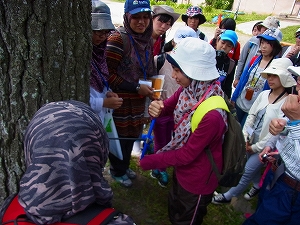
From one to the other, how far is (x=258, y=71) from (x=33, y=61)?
111 inches

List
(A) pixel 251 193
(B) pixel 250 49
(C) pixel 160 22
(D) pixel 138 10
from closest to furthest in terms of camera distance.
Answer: (D) pixel 138 10 < (A) pixel 251 193 < (C) pixel 160 22 < (B) pixel 250 49

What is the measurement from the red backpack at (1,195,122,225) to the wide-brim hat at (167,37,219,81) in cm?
105

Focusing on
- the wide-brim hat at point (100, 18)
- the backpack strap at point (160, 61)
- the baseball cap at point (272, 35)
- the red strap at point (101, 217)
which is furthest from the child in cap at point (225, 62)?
the red strap at point (101, 217)

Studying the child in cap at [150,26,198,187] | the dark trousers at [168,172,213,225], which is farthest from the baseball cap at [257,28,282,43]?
the dark trousers at [168,172,213,225]

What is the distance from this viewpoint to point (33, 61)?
121 cm

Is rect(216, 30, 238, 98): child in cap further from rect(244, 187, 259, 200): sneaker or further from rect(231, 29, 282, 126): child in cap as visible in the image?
rect(244, 187, 259, 200): sneaker

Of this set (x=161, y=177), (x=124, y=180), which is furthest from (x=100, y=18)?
(x=161, y=177)

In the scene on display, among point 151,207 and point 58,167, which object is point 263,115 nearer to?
point 151,207

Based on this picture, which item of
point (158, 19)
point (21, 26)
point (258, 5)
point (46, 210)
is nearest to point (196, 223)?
point (46, 210)

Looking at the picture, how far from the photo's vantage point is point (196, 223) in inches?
82.9

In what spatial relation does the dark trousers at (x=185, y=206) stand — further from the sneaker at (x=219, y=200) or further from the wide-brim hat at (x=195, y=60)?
the wide-brim hat at (x=195, y=60)

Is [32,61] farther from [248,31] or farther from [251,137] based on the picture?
[248,31]

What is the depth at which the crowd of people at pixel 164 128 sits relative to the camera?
847 millimetres

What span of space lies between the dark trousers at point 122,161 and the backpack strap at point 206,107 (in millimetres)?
1161
